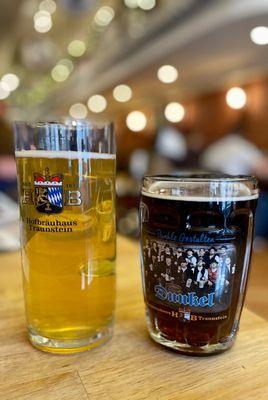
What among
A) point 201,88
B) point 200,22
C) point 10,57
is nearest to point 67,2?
point 200,22

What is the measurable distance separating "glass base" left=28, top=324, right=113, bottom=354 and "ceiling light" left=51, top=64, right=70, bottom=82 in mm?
7954

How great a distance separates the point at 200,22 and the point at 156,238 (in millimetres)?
3554

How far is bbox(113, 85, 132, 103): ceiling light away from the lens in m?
6.64

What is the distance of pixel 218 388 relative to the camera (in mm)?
364

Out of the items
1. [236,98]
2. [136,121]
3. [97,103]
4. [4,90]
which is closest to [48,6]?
[236,98]

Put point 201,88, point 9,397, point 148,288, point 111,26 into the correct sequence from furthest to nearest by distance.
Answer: point 201,88, point 111,26, point 148,288, point 9,397

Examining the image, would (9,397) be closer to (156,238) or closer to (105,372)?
(105,372)

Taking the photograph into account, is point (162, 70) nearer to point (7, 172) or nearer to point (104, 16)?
point (104, 16)

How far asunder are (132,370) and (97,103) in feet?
27.9

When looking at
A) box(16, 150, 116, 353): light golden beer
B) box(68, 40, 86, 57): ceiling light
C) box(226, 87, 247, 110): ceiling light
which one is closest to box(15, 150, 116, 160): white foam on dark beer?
box(16, 150, 116, 353): light golden beer

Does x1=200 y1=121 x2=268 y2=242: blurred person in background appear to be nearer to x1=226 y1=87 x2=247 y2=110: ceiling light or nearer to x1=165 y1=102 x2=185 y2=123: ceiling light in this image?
x1=226 y1=87 x2=247 y2=110: ceiling light

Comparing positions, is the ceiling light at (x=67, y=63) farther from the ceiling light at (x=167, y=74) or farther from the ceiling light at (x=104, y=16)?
the ceiling light at (x=167, y=74)

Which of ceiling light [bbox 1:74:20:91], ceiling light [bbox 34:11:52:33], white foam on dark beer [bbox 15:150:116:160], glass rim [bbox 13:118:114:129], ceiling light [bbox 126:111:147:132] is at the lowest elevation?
white foam on dark beer [bbox 15:150:116:160]

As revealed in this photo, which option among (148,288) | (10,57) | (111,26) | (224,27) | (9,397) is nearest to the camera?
(9,397)
